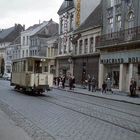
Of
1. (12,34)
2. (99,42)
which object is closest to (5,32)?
(12,34)

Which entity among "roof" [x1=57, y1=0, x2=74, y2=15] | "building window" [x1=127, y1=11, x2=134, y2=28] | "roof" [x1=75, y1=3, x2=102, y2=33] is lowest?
"building window" [x1=127, y1=11, x2=134, y2=28]

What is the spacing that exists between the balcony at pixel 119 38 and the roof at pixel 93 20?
130 inches

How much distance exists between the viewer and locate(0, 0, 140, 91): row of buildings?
4334 cm

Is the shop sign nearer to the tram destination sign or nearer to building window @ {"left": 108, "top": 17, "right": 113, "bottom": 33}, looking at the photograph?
the tram destination sign

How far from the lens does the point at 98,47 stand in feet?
164

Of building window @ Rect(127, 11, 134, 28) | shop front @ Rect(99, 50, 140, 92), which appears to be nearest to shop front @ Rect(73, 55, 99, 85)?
shop front @ Rect(99, 50, 140, 92)

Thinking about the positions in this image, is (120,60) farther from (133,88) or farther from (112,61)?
(133,88)

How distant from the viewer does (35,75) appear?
3347cm

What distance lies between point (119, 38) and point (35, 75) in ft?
47.6

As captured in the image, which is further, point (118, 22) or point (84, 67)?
point (84, 67)

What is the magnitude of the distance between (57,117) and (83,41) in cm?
4094

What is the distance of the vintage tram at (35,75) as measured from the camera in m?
33.5

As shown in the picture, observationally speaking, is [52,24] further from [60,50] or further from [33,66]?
[33,66]

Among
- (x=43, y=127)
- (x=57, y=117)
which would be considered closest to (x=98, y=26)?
(x=57, y=117)
